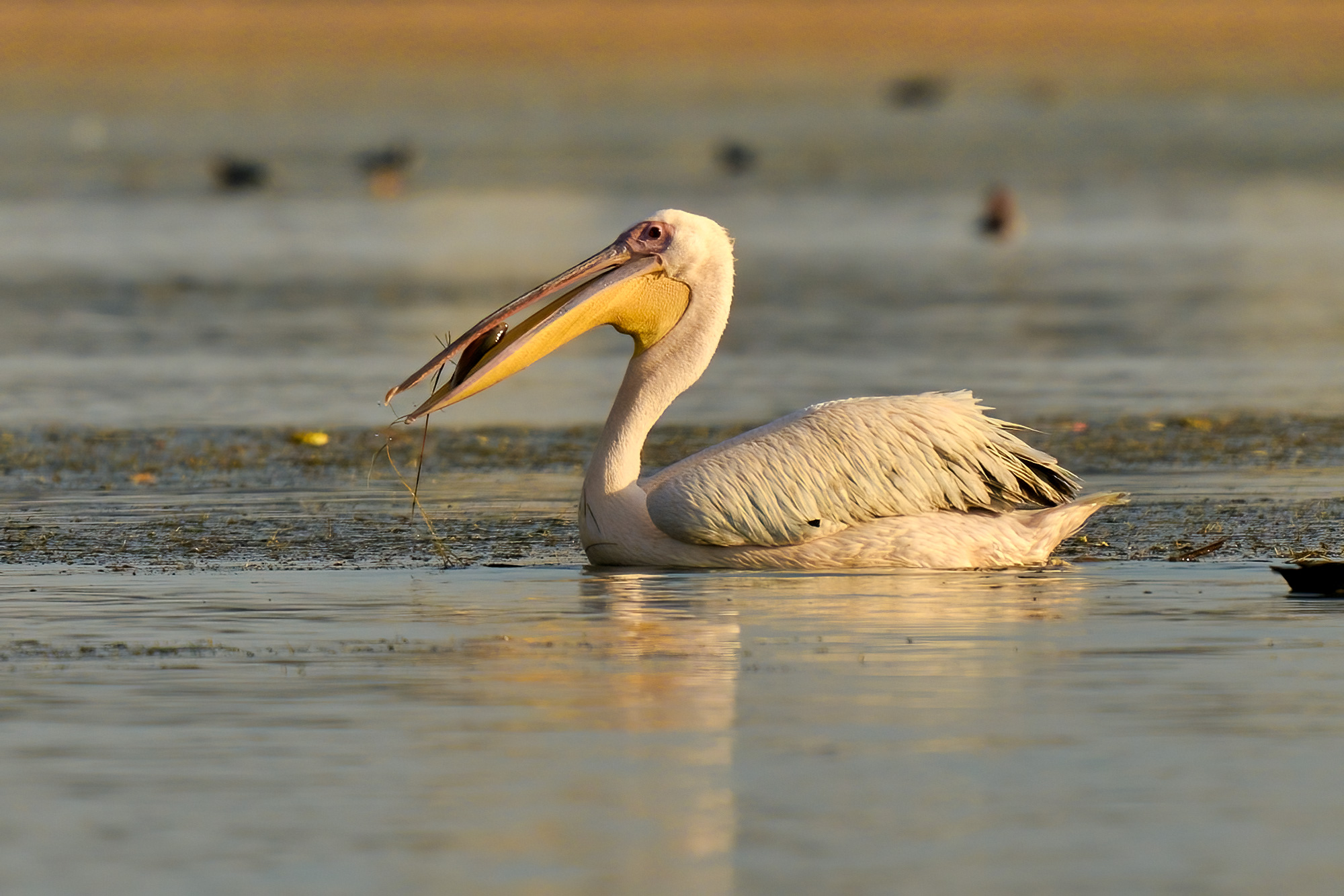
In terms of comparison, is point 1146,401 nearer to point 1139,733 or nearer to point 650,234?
point 650,234

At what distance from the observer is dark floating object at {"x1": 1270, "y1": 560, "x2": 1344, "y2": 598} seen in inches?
294

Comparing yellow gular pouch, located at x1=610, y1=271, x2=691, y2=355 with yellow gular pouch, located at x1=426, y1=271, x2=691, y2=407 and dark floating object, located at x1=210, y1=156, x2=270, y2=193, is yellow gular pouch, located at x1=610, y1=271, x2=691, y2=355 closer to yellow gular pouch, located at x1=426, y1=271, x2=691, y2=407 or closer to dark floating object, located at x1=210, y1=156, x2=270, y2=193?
yellow gular pouch, located at x1=426, y1=271, x2=691, y2=407

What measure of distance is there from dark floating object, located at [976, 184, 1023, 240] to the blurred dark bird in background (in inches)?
547

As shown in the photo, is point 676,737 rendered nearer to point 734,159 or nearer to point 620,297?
point 620,297

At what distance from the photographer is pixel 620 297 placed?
891 centimetres

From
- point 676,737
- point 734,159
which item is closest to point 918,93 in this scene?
point 734,159

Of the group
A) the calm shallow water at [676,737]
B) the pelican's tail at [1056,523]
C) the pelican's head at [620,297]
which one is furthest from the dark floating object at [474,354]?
the pelican's tail at [1056,523]

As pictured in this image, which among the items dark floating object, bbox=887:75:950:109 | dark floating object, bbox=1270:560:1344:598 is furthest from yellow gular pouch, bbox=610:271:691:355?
dark floating object, bbox=887:75:950:109

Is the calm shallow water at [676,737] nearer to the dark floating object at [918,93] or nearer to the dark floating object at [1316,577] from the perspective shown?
the dark floating object at [1316,577]

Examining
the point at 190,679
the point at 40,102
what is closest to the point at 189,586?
the point at 190,679

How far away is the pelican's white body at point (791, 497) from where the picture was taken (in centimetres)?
831

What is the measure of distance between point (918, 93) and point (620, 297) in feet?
203

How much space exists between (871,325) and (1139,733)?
529 inches

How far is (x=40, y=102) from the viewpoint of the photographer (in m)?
71.1
